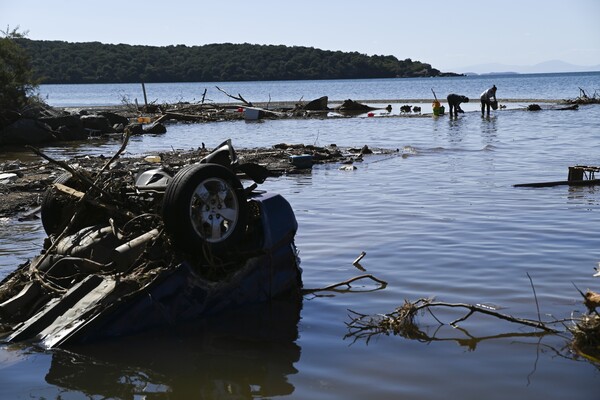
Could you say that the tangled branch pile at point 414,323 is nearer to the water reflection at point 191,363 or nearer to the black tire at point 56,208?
the water reflection at point 191,363

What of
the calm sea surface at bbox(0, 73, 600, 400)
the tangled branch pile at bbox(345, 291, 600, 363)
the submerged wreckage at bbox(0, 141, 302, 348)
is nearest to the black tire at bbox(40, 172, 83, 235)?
the submerged wreckage at bbox(0, 141, 302, 348)

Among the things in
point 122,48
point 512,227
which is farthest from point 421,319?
point 122,48

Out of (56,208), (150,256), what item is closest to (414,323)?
(150,256)

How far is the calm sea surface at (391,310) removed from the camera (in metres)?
6.05

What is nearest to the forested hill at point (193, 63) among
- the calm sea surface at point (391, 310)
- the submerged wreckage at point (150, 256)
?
the calm sea surface at point (391, 310)

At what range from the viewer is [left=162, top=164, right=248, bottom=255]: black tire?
6766 millimetres

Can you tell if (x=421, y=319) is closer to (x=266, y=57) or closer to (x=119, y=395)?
(x=119, y=395)

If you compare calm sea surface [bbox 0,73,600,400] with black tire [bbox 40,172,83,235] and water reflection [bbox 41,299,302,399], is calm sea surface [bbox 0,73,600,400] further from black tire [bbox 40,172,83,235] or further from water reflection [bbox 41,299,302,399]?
black tire [bbox 40,172,83,235]

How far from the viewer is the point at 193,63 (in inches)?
6383

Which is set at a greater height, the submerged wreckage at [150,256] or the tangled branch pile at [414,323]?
the submerged wreckage at [150,256]

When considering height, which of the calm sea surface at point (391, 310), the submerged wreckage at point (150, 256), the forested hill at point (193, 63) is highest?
the forested hill at point (193, 63)

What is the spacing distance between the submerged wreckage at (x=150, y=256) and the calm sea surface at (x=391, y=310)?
0.74 feet

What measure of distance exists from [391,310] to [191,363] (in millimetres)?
2361

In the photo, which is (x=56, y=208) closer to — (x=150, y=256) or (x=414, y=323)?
(x=150, y=256)
